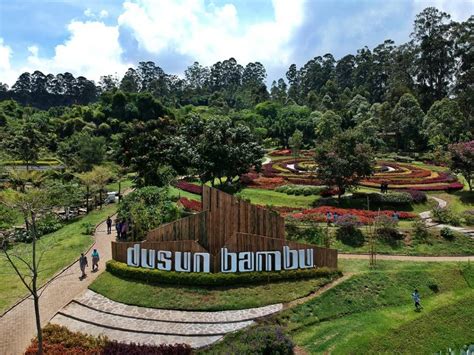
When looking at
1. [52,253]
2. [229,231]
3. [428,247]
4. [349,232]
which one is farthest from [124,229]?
[428,247]

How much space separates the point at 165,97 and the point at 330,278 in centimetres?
11441

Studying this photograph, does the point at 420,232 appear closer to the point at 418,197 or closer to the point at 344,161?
the point at 344,161

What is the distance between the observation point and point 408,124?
62219mm

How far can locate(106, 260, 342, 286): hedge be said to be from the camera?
18.6 m

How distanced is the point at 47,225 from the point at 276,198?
58.5ft

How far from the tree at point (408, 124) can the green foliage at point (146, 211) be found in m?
47.5

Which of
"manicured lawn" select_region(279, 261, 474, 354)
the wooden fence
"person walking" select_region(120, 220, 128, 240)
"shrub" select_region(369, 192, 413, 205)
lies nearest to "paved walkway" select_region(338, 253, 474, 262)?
"manicured lawn" select_region(279, 261, 474, 354)

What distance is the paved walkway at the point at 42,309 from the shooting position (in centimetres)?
1594

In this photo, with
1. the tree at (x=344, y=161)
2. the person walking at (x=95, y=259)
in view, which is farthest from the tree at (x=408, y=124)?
the person walking at (x=95, y=259)

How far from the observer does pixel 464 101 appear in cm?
6788

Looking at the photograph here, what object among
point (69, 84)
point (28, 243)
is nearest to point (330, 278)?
point (28, 243)

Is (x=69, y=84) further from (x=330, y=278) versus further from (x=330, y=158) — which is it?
(x=330, y=278)

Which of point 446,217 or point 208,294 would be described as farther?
point 446,217

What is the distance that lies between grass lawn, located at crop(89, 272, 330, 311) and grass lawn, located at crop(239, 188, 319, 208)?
44.5 ft
